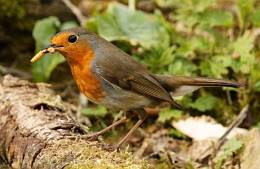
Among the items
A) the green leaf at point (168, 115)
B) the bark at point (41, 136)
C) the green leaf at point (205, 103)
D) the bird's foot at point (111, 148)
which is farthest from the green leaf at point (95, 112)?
the bird's foot at point (111, 148)

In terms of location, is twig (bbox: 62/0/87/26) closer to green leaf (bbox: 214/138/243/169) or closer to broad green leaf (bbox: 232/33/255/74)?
broad green leaf (bbox: 232/33/255/74)

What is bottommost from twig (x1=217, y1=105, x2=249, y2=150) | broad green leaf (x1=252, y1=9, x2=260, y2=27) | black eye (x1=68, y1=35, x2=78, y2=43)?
twig (x1=217, y1=105, x2=249, y2=150)

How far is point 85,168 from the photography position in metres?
3.61

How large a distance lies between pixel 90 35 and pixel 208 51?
6.31 ft

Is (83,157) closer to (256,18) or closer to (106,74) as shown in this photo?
(106,74)

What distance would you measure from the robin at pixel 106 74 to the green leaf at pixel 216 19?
5.25 feet

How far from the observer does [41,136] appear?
13.5 ft

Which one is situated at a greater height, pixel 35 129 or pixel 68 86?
pixel 35 129

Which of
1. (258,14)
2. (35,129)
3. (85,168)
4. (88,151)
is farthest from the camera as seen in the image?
(258,14)

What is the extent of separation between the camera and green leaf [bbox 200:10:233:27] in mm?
6141

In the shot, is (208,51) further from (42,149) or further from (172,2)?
(42,149)

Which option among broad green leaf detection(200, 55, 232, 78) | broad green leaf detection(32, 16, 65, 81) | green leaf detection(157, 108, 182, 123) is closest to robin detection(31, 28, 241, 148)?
green leaf detection(157, 108, 182, 123)

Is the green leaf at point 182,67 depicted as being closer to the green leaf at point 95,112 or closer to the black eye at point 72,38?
the green leaf at point 95,112

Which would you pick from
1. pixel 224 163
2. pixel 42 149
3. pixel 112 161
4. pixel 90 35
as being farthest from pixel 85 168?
pixel 224 163
